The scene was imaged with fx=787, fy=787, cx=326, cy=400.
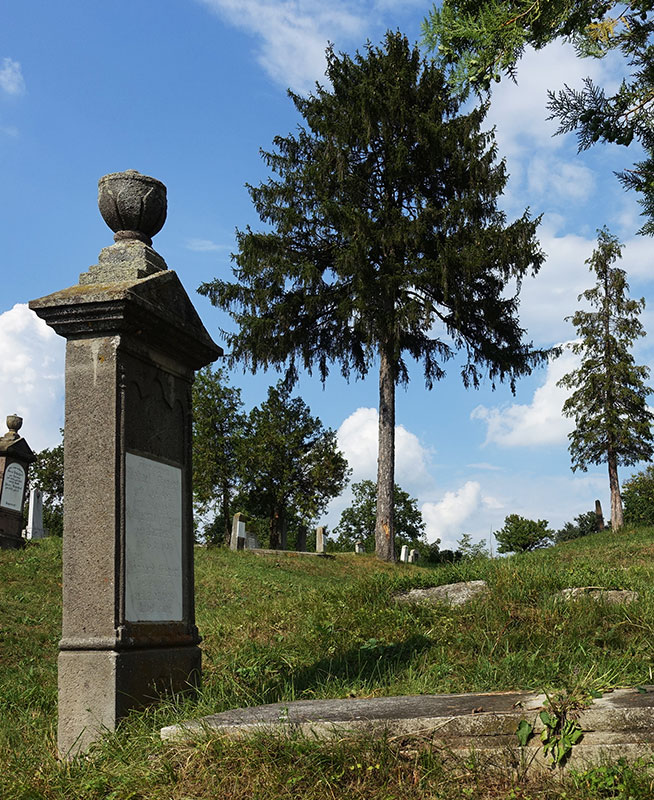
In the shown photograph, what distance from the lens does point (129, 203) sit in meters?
6.21

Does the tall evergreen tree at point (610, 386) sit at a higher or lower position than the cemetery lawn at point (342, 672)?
higher

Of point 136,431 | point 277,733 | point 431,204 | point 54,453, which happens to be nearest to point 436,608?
point 136,431

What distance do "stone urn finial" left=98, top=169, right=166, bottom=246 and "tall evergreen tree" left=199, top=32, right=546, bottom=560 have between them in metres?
15.5

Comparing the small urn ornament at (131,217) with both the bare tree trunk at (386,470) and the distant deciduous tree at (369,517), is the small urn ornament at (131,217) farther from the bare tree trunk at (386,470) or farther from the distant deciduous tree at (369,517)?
the distant deciduous tree at (369,517)

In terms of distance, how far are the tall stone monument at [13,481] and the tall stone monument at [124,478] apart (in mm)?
11572

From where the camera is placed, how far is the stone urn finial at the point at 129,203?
621 cm

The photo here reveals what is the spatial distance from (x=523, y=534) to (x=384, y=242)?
34.8 metres

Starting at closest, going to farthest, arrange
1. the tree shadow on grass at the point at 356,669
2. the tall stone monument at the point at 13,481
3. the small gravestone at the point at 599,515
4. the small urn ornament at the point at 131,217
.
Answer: the tree shadow on grass at the point at 356,669
the small urn ornament at the point at 131,217
the tall stone monument at the point at 13,481
the small gravestone at the point at 599,515

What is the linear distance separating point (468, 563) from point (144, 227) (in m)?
6.77

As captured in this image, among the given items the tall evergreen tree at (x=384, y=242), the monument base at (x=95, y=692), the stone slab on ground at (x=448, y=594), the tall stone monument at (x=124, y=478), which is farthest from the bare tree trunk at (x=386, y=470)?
the monument base at (x=95, y=692)

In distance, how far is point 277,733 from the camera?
388 cm

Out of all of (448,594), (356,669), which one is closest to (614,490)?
(448,594)

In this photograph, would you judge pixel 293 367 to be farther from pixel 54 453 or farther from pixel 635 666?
pixel 54 453

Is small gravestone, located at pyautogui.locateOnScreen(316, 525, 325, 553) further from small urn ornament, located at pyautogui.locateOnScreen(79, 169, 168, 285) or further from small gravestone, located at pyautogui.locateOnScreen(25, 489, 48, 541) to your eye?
small urn ornament, located at pyautogui.locateOnScreen(79, 169, 168, 285)
